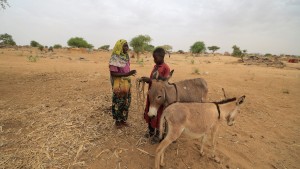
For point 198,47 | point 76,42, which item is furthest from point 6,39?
point 198,47

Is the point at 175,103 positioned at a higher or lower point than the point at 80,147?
higher

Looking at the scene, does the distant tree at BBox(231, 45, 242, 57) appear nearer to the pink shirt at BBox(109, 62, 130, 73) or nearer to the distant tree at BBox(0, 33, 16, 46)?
the pink shirt at BBox(109, 62, 130, 73)

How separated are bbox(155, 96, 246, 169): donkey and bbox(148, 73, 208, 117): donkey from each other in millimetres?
248

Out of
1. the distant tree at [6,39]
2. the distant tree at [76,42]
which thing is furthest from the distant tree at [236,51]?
the distant tree at [6,39]

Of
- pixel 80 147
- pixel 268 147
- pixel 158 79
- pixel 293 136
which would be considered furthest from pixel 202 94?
pixel 293 136

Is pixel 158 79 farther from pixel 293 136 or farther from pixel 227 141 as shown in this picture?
pixel 293 136

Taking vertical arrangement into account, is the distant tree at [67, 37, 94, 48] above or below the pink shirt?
above

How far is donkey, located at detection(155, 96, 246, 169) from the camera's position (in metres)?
3.41

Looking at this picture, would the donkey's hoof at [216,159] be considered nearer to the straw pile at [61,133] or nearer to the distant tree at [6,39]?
the straw pile at [61,133]

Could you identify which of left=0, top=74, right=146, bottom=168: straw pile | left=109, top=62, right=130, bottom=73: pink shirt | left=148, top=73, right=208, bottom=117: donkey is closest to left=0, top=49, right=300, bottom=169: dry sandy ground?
left=0, top=74, right=146, bottom=168: straw pile

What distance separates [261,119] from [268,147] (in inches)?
69.3

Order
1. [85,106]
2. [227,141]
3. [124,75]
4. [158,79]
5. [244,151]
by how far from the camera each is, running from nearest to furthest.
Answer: [158,79] → [124,75] → [244,151] → [227,141] → [85,106]

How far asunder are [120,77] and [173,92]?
3.88 ft

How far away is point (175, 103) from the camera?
11.8 feet
